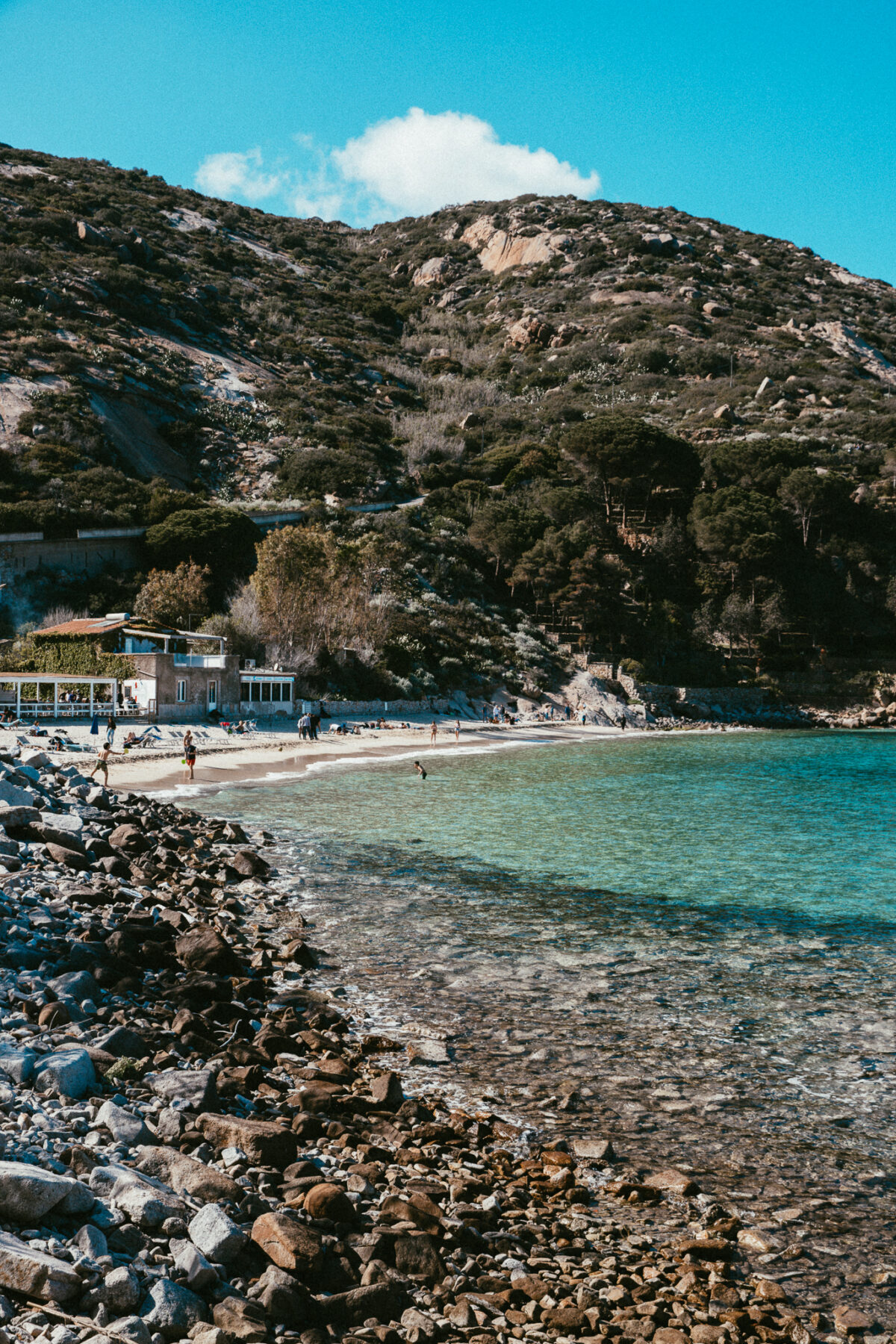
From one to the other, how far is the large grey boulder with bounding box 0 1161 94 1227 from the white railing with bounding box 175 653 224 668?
110ft

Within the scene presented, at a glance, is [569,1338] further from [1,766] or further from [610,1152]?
[1,766]

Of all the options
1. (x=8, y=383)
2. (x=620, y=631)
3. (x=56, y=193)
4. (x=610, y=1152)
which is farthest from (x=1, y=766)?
(x=56, y=193)

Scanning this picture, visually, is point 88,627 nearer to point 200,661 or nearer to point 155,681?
point 200,661

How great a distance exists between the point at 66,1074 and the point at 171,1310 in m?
2.23

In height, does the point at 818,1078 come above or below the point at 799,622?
below

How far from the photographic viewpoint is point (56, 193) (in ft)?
317

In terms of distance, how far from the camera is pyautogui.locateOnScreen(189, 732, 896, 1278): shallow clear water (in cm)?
649

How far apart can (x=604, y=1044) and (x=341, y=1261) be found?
3.97 meters

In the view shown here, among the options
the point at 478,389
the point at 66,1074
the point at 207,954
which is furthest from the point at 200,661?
the point at 478,389

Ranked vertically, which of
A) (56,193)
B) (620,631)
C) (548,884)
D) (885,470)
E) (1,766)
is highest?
(56,193)

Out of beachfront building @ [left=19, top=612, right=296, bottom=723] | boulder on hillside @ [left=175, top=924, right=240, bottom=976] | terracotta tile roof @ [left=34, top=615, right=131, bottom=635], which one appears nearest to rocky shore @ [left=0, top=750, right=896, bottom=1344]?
boulder on hillside @ [left=175, top=924, right=240, bottom=976]

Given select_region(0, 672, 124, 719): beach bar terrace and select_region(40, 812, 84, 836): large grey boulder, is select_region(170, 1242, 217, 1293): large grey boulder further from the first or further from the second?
select_region(0, 672, 124, 719): beach bar terrace

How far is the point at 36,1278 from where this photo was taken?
3.51 meters

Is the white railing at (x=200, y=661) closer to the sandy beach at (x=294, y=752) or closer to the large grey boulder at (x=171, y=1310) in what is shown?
the sandy beach at (x=294, y=752)
